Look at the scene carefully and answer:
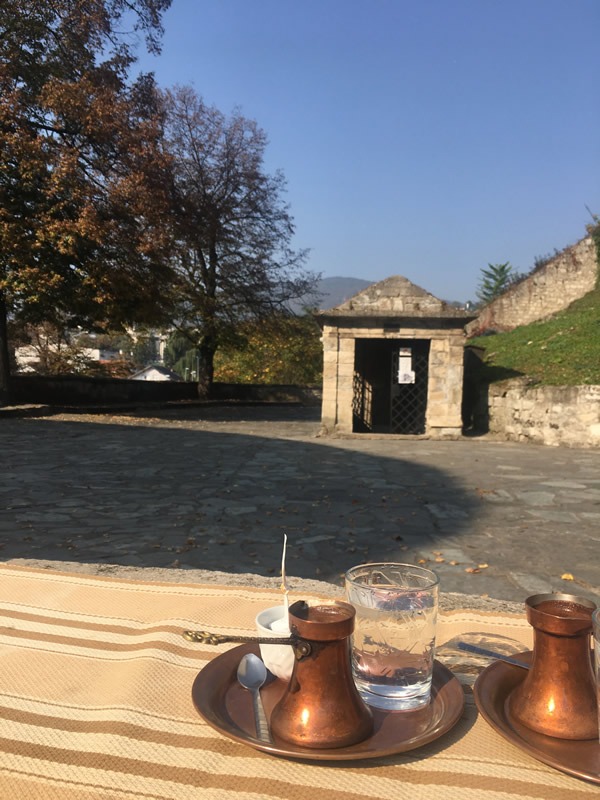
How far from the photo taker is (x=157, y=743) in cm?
A: 100

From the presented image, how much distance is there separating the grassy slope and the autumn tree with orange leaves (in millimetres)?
8495

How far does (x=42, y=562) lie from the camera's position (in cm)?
245

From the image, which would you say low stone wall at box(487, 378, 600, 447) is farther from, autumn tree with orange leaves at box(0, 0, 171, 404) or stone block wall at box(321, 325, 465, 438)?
autumn tree with orange leaves at box(0, 0, 171, 404)

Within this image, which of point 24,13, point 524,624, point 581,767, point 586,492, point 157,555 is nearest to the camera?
point 581,767

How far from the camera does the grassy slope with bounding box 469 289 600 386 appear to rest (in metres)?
12.0

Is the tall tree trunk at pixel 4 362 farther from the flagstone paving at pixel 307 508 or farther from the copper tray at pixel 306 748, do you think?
the copper tray at pixel 306 748

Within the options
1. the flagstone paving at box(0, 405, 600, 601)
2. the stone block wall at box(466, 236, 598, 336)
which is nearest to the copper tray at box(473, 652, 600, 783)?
the flagstone paving at box(0, 405, 600, 601)

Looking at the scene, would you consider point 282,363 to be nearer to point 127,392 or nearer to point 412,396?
point 127,392

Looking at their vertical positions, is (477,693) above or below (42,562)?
above

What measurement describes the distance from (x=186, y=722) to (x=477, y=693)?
20.0 inches

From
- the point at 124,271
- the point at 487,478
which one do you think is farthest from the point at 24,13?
the point at 487,478

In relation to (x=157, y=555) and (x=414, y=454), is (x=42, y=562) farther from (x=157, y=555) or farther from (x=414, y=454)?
(x=414, y=454)

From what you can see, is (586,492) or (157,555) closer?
(157,555)

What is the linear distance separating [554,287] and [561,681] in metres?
22.1
